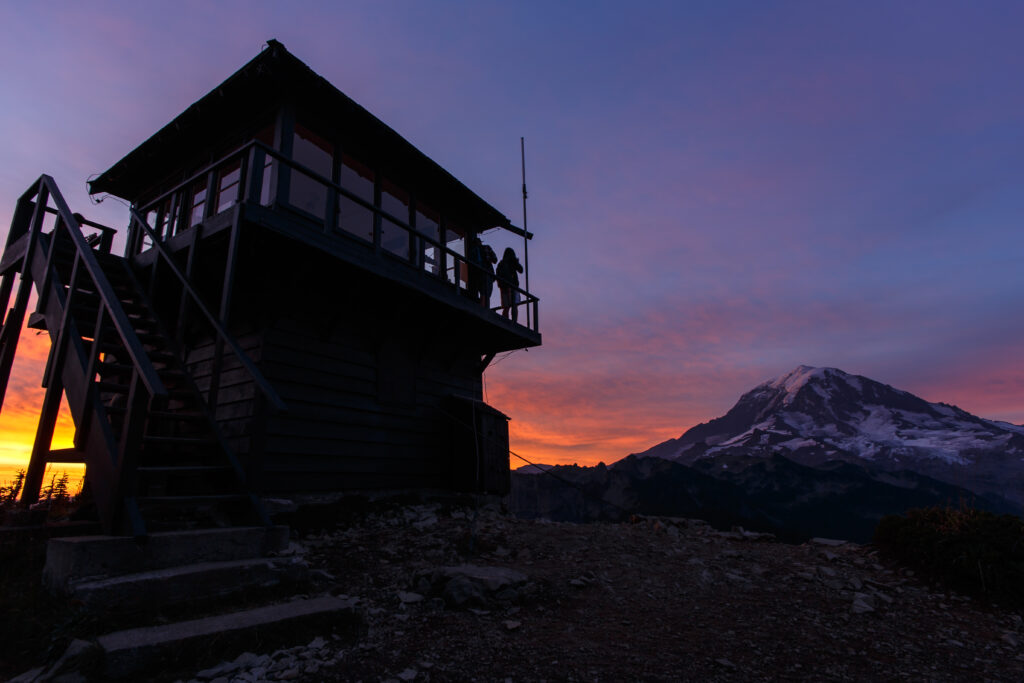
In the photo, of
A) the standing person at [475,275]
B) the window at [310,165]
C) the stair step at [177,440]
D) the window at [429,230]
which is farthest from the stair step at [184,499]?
the standing person at [475,275]

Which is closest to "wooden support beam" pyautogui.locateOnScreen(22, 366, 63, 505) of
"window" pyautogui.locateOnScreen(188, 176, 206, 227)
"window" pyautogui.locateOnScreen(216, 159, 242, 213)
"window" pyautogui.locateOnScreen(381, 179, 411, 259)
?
"window" pyautogui.locateOnScreen(216, 159, 242, 213)

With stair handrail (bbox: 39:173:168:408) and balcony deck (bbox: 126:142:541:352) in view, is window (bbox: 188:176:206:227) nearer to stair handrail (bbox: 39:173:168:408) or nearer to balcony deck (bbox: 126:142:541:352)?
balcony deck (bbox: 126:142:541:352)

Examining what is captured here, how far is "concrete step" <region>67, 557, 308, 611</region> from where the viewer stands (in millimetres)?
3686

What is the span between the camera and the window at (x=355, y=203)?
10477 mm

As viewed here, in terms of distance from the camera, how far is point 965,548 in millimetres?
6809

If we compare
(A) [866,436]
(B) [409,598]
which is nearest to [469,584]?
(B) [409,598]

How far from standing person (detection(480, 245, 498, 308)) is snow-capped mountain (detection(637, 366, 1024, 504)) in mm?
74710

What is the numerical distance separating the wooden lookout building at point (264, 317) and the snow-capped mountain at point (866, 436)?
252ft

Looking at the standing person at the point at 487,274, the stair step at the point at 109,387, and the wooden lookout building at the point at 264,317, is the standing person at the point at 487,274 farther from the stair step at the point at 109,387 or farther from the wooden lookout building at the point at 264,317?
the stair step at the point at 109,387

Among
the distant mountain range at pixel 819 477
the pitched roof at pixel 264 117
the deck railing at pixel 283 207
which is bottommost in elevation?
the distant mountain range at pixel 819 477

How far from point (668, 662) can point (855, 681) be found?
4.74 feet

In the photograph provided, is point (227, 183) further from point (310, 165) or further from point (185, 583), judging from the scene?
point (185, 583)

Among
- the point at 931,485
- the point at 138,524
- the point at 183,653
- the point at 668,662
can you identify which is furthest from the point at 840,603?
the point at 931,485

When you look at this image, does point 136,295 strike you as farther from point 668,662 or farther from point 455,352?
point 668,662
